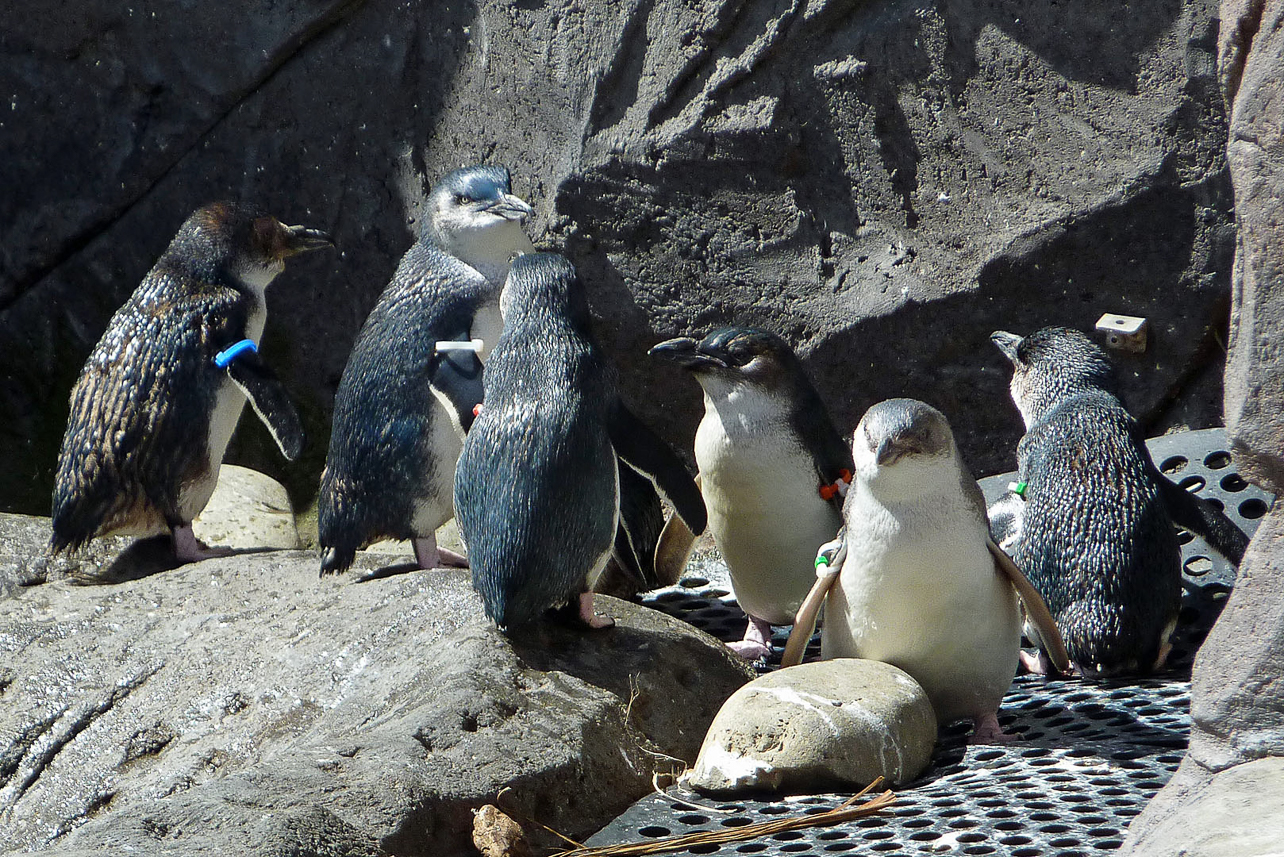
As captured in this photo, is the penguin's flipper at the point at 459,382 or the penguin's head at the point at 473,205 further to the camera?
the penguin's head at the point at 473,205

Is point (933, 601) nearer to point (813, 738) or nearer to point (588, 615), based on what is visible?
point (813, 738)

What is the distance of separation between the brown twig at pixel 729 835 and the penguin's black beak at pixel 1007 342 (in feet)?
6.86

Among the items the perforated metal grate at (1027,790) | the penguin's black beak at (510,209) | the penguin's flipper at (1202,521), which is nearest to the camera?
the perforated metal grate at (1027,790)

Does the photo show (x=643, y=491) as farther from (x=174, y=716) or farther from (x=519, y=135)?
(x=519, y=135)

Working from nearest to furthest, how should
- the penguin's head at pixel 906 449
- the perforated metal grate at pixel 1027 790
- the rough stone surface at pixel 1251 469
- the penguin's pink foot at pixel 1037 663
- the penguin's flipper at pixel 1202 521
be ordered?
the rough stone surface at pixel 1251 469, the perforated metal grate at pixel 1027 790, the penguin's head at pixel 906 449, the penguin's pink foot at pixel 1037 663, the penguin's flipper at pixel 1202 521

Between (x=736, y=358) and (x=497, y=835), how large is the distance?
174 cm

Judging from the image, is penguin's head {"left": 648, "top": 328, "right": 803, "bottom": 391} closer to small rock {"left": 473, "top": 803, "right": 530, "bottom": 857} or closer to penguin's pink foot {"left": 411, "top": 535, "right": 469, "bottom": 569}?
penguin's pink foot {"left": 411, "top": 535, "right": 469, "bottom": 569}

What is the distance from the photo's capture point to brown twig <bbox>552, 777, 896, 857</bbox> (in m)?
2.52

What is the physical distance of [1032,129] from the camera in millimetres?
4680

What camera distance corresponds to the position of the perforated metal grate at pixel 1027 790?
2428 mm

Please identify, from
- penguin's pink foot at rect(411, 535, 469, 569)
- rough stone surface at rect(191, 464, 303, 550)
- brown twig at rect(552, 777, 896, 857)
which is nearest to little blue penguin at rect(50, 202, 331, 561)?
penguin's pink foot at rect(411, 535, 469, 569)

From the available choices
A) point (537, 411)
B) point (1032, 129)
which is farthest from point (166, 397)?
point (1032, 129)

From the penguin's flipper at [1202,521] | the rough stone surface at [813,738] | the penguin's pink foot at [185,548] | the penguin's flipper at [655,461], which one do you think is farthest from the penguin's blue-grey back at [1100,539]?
the penguin's pink foot at [185,548]

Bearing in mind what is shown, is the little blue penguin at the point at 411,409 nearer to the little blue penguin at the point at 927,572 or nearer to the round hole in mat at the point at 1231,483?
the little blue penguin at the point at 927,572
